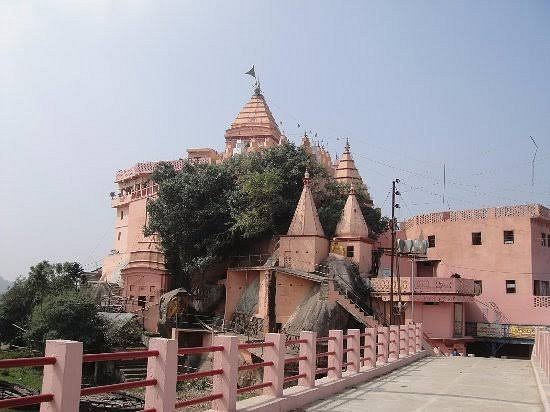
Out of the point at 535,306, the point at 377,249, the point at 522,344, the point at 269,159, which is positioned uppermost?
the point at 269,159

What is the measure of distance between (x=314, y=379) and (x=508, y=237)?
1201 inches

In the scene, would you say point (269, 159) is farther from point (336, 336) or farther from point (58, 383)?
point (58, 383)

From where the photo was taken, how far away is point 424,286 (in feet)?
114

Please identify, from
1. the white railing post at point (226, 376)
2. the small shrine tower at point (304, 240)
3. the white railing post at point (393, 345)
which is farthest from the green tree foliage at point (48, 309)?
the white railing post at point (226, 376)

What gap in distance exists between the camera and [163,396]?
7031mm

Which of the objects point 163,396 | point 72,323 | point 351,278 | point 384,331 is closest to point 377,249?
→ point 351,278

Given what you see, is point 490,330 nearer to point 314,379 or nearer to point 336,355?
point 336,355

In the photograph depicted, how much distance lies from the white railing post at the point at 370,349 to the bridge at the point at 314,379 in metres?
0.03

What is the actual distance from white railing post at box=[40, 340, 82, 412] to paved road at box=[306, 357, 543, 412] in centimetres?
510

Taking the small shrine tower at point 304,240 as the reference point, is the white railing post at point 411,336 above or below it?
below

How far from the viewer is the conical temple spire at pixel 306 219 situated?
113 ft

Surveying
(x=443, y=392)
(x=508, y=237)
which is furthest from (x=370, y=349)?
(x=508, y=237)

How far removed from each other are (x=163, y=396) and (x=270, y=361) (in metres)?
3.06

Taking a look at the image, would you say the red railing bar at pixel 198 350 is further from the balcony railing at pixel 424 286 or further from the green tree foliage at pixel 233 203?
the balcony railing at pixel 424 286
